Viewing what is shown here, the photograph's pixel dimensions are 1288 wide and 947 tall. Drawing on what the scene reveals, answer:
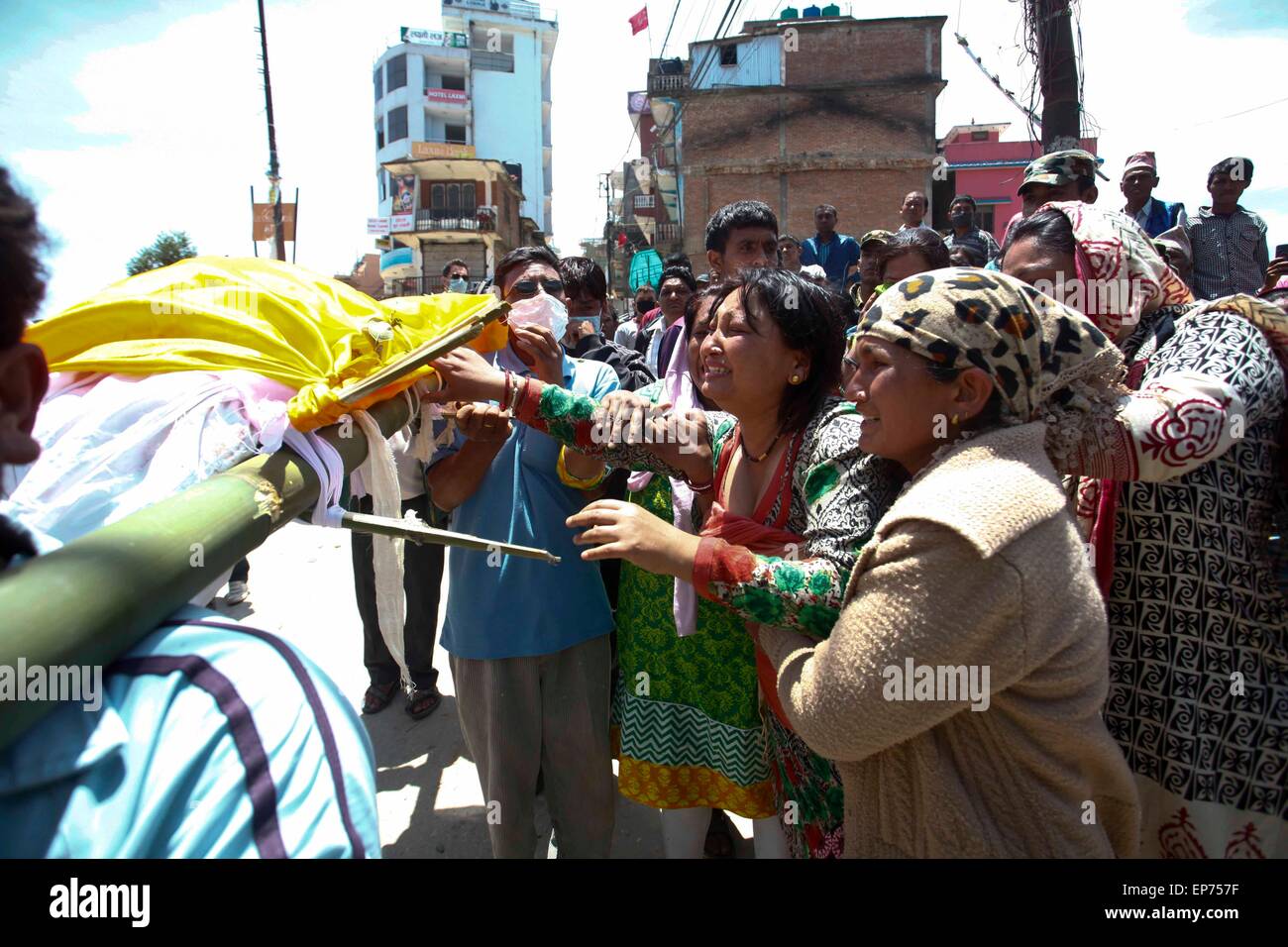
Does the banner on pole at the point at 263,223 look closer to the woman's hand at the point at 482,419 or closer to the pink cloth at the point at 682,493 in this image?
the pink cloth at the point at 682,493

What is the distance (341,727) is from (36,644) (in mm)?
320

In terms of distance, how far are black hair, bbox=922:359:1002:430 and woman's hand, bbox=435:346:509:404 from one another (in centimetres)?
116

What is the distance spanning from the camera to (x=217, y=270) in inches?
64.1

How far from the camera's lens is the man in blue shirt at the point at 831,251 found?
8.00m

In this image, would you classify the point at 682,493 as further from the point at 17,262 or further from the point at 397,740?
the point at 397,740

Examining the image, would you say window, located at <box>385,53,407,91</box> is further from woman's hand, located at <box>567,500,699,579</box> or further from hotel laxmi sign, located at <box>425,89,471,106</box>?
woman's hand, located at <box>567,500,699,579</box>

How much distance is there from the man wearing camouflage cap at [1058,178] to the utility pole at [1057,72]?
3.46 m

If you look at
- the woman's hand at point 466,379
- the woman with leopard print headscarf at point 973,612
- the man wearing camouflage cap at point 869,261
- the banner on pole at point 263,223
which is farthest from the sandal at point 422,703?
the banner on pole at point 263,223

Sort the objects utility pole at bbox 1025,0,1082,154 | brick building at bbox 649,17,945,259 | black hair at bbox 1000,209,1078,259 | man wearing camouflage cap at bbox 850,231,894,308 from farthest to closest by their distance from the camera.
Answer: brick building at bbox 649,17,945,259 < utility pole at bbox 1025,0,1082,154 < man wearing camouflage cap at bbox 850,231,894,308 < black hair at bbox 1000,209,1078,259

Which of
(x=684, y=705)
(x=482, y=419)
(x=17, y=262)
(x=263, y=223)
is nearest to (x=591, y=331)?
(x=482, y=419)

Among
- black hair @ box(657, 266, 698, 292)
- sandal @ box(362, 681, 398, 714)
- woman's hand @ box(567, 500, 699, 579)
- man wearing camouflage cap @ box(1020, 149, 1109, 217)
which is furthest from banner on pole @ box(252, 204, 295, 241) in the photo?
woman's hand @ box(567, 500, 699, 579)

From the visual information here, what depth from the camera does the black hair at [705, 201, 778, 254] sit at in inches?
144

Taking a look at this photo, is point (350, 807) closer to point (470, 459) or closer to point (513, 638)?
point (513, 638)
